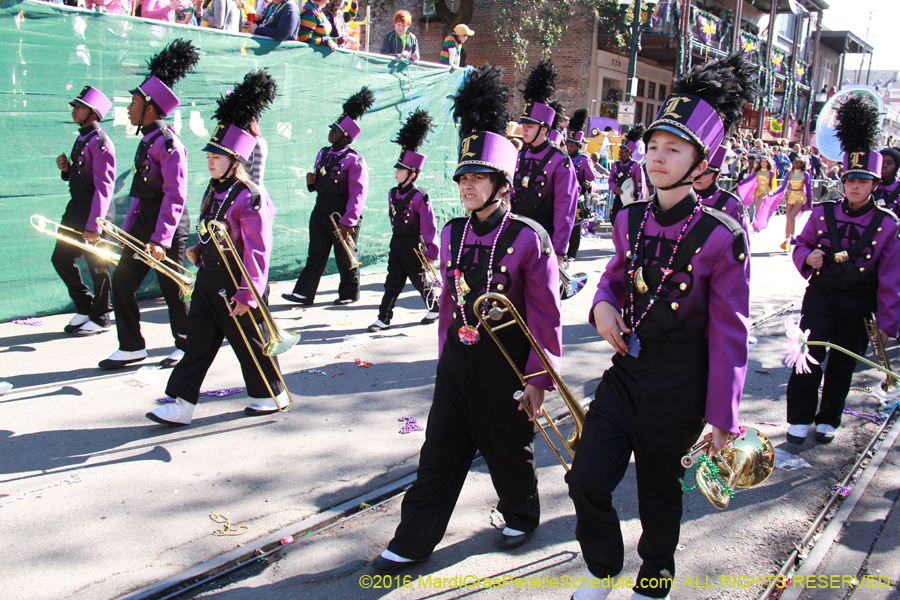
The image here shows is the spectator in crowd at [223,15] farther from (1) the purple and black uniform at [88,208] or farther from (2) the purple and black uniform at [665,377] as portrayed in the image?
(2) the purple and black uniform at [665,377]

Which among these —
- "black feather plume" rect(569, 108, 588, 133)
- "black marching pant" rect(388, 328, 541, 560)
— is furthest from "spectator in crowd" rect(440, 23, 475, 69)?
"black marching pant" rect(388, 328, 541, 560)

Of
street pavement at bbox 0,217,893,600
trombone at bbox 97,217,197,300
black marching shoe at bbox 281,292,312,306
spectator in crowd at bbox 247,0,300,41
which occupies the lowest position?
street pavement at bbox 0,217,893,600

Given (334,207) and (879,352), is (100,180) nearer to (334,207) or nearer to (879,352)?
(334,207)

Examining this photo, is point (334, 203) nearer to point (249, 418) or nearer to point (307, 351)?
point (307, 351)

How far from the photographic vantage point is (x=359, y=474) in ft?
14.5

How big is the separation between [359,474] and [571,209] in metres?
3.41

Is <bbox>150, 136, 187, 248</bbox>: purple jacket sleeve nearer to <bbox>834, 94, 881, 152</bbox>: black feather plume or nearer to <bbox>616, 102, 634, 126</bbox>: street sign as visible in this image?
<bbox>834, 94, 881, 152</bbox>: black feather plume

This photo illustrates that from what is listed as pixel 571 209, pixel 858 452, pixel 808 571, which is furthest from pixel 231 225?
pixel 858 452

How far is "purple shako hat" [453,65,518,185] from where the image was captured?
132 inches

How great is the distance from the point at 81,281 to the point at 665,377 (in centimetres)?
628

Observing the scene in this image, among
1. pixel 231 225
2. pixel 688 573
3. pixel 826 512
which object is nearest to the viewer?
pixel 688 573

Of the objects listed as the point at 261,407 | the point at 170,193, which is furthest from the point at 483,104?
the point at 170,193

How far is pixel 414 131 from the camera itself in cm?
806

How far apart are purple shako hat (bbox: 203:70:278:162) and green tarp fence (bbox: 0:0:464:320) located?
1.40m
